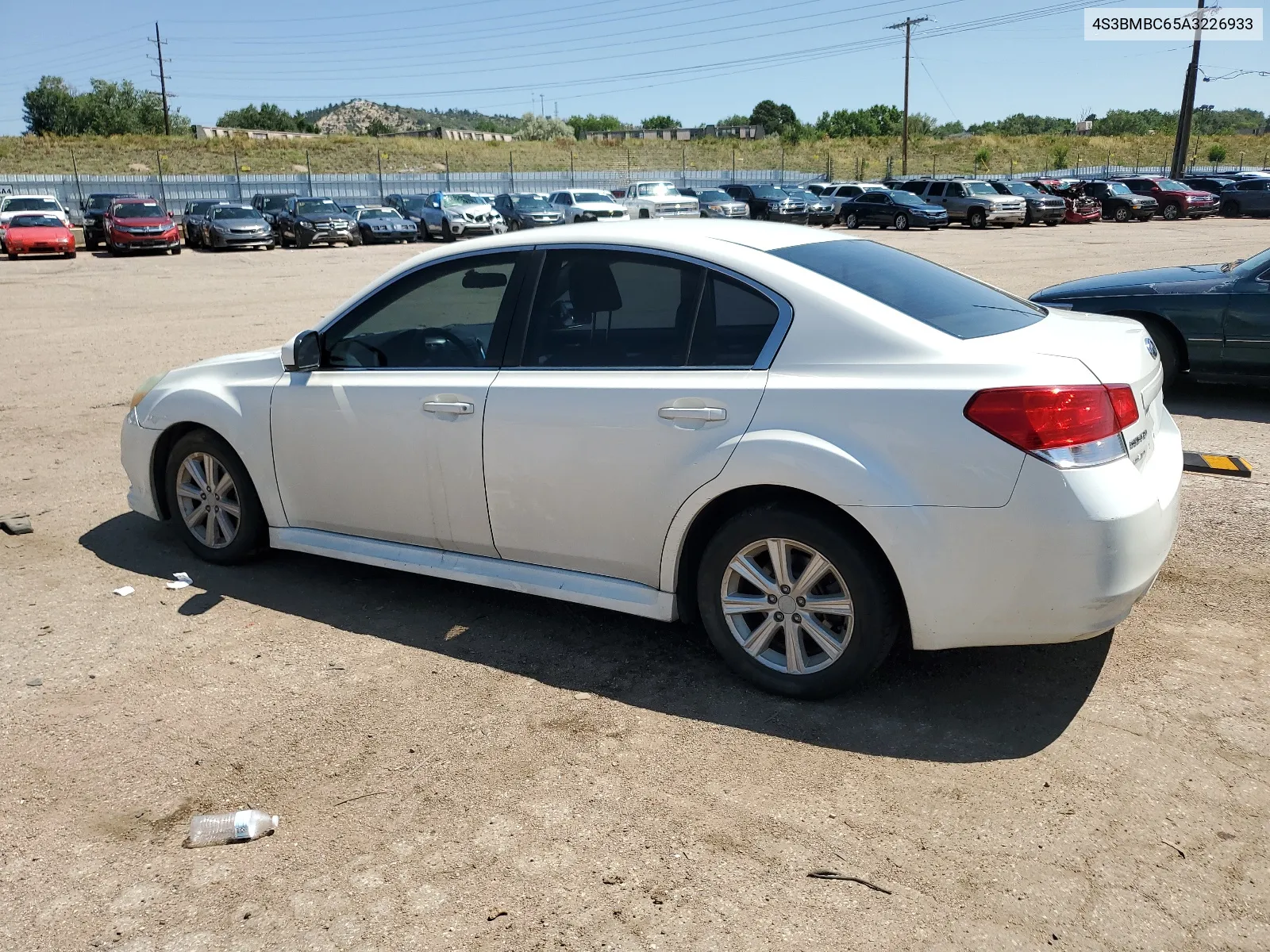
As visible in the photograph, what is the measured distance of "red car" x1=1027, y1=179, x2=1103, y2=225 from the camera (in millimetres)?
41562

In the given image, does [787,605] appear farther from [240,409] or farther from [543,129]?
[543,129]

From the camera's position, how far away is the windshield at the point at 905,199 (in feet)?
126

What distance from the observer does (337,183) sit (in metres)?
52.0

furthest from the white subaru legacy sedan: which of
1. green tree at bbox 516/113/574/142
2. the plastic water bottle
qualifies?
green tree at bbox 516/113/574/142

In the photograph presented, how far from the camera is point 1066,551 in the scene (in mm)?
3357

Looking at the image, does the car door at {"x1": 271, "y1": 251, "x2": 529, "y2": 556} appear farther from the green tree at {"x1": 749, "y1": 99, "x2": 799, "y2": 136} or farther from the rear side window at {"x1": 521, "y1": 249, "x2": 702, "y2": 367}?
the green tree at {"x1": 749, "y1": 99, "x2": 799, "y2": 136}

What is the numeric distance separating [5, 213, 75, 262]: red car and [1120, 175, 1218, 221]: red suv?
1534 inches

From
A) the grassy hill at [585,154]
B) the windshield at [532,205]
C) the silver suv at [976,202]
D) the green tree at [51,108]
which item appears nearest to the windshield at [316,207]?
the windshield at [532,205]

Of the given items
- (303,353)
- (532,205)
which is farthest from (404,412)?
(532,205)

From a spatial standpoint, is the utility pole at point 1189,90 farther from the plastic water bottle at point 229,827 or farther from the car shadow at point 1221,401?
the plastic water bottle at point 229,827

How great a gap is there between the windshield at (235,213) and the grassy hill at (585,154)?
29.9 meters

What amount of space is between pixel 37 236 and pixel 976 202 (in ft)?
101

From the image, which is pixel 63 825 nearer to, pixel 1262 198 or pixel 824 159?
pixel 1262 198

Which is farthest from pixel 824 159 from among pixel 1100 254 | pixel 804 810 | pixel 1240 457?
pixel 804 810
